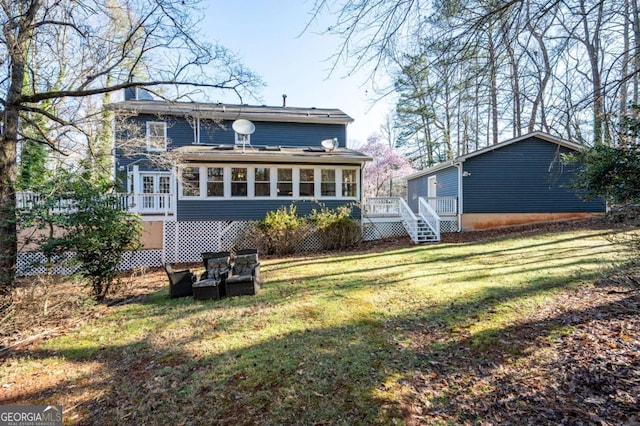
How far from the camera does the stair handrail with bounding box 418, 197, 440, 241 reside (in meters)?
12.2

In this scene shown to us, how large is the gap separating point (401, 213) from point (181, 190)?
942 centimetres

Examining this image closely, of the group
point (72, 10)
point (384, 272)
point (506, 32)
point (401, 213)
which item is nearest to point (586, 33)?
point (506, 32)

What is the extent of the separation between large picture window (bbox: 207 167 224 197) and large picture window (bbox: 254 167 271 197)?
1351 mm

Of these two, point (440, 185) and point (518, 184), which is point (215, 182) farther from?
point (518, 184)

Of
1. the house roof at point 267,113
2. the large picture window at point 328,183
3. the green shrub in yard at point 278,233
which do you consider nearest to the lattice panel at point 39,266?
the green shrub in yard at point 278,233

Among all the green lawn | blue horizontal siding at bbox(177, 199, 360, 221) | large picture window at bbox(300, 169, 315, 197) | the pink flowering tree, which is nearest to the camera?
the green lawn

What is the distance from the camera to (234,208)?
39.2 feet

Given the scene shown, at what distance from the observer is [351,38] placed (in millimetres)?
2816

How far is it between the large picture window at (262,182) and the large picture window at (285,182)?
1.49ft

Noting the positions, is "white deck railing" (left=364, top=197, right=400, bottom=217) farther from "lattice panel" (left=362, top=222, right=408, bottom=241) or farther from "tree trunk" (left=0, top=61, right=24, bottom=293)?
"tree trunk" (left=0, top=61, right=24, bottom=293)

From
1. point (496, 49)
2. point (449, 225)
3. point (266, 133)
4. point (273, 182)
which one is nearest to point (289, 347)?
point (496, 49)

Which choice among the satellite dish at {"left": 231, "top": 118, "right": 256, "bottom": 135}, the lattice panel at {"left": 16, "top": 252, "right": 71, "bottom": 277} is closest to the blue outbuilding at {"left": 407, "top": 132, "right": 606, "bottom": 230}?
the satellite dish at {"left": 231, "top": 118, "right": 256, "bottom": 135}

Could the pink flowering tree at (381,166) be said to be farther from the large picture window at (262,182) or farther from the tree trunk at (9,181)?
the tree trunk at (9,181)

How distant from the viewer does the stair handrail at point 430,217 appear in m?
12.2
